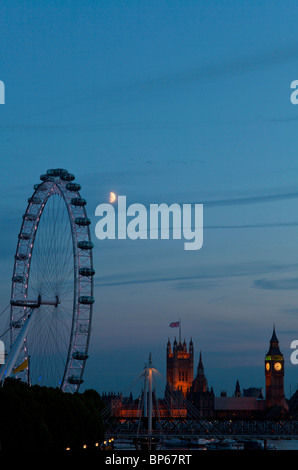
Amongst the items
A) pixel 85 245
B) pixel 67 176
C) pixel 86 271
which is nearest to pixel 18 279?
pixel 86 271

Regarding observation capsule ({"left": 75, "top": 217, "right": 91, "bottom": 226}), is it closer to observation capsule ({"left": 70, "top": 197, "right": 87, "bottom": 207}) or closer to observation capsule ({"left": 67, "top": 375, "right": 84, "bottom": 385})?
observation capsule ({"left": 70, "top": 197, "right": 87, "bottom": 207})

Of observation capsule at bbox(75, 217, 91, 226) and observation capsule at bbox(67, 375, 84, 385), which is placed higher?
observation capsule at bbox(75, 217, 91, 226)

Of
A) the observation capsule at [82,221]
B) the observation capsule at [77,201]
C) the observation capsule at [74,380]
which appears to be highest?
the observation capsule at [77,201]

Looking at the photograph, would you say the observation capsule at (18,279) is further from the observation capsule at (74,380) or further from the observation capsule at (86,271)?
the observation capsule at (74,380)

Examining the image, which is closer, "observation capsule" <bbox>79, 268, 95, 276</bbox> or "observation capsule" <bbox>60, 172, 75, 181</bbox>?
"observation capsule" <bbox>79, 268, 95, 276</bbox>

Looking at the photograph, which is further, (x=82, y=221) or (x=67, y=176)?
(x=67, y=176)

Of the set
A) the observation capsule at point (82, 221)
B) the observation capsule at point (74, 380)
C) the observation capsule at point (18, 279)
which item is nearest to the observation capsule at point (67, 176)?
the observation capsule at point (82, 221)

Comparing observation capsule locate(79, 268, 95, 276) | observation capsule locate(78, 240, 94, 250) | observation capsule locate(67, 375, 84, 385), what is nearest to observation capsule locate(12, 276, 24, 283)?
observation capsule locate(79, 268, 95, 276)

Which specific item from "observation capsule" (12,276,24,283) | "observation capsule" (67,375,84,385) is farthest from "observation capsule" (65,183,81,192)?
"observation capsule" (67,375,84,385)

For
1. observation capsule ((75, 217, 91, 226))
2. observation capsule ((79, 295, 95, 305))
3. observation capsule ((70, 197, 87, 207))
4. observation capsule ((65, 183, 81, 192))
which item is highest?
observation capsule ((65, 183, 81, 192))

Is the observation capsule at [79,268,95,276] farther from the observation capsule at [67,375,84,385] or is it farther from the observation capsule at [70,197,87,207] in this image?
the observation capsule at [67,375,84,385]

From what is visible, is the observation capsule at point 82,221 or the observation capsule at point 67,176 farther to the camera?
the observation capsule at point 67,176

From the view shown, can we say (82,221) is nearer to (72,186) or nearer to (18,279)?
(72,186)
